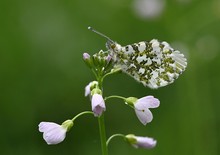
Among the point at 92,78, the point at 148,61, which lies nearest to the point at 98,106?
the point at 148,61

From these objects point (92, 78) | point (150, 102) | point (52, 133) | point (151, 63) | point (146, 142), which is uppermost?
point (92, 78)

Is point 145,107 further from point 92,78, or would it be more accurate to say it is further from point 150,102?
point 92,78

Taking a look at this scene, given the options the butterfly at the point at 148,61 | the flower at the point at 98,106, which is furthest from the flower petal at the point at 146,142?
the butterfly at the point at 148,61

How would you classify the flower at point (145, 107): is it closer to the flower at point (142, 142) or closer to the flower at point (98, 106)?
Result: the flower at point (142, 142)

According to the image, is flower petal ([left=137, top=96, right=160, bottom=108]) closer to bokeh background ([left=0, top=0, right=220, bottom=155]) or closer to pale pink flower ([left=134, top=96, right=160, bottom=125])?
pale pink flower ([left=134, top=96, right=160, bottom=125])
